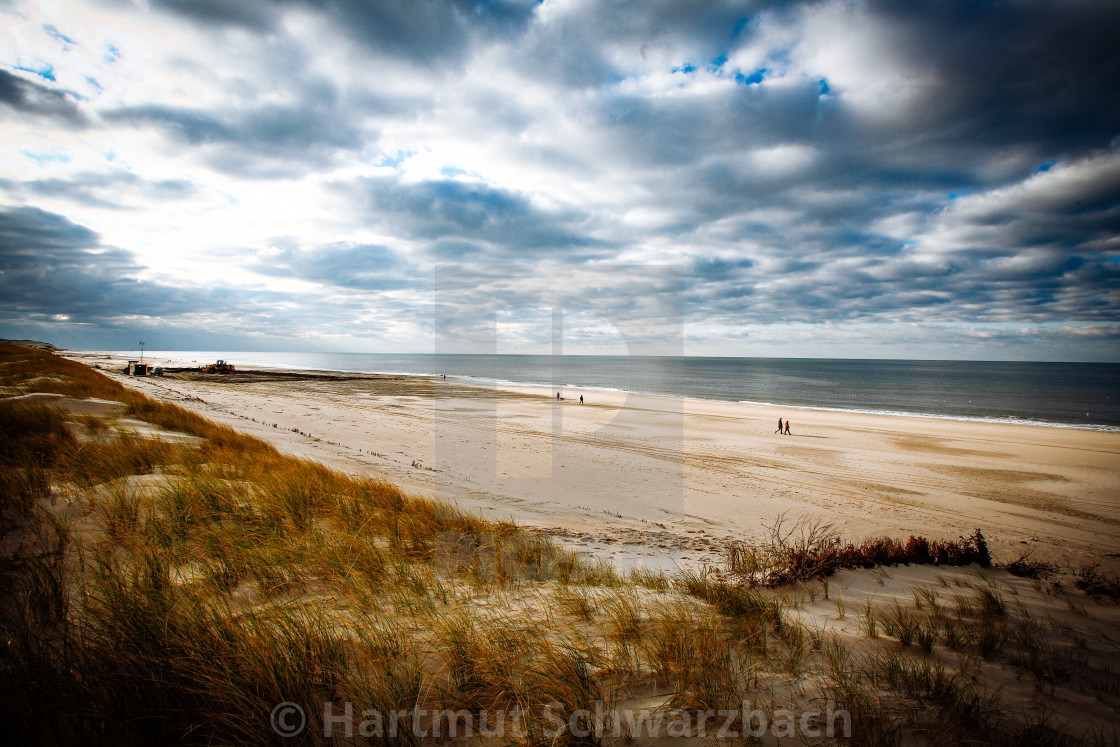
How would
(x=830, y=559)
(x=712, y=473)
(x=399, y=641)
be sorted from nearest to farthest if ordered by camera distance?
(x=399, y=641) < (x=830, y=559) < (x=712, y=473)

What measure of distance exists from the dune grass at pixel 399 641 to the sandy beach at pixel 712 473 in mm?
3092

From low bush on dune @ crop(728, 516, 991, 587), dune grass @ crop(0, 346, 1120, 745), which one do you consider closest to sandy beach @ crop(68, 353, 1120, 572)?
low bush on dune @ crop(728, 516, 991, 587)

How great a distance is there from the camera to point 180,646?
265 cm

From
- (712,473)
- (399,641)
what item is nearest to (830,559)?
(399,641)

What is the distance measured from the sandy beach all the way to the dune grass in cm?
309

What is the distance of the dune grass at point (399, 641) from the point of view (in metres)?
2.37

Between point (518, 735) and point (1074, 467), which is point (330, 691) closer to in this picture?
point (518, 735)

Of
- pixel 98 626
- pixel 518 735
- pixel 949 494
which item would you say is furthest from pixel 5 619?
pixel 949 494

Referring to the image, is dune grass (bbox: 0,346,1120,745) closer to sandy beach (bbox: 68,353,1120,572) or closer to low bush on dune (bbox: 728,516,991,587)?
low bush on dune (bbox: 728,516,991,587)

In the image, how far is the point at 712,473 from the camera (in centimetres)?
1540

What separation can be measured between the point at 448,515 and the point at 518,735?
15.9ft

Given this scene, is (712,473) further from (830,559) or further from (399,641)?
(399,641)

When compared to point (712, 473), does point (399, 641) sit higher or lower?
higher

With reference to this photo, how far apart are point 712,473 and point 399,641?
14053mm
